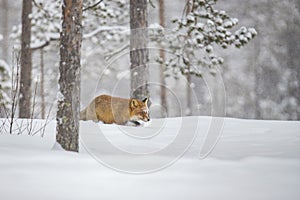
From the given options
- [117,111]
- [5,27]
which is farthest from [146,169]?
[5,27]

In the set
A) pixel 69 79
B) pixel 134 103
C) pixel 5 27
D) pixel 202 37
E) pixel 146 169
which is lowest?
pixel 146 169

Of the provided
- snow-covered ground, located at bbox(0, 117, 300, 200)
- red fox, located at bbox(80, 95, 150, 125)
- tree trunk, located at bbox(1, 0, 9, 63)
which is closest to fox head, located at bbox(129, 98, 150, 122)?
red fox, located at bbox(80, 95, 150, 125)

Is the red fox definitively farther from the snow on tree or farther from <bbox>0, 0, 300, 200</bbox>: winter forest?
the snow on tree

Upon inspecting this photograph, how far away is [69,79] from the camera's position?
136 inches

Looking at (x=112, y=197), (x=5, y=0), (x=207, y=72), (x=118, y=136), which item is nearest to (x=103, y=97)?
(x=118, y=136)

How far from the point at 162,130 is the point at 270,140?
59.1 inches

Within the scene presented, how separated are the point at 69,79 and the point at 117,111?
234 centimetres

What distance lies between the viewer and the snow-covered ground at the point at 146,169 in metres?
2.07

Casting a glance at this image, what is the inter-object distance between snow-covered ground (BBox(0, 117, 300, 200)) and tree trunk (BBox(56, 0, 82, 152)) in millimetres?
190

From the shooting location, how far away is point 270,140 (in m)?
4.20

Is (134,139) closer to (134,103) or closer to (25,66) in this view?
(134,103)

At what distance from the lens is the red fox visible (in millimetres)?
5562

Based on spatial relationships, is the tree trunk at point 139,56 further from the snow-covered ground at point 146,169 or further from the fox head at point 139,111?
the snow-covered ground at point 146,169

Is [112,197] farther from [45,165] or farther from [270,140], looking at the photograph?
[270,140]
